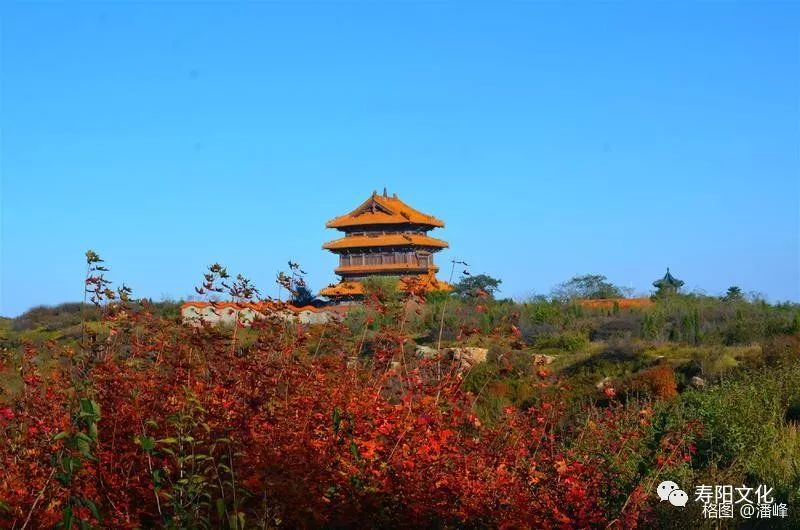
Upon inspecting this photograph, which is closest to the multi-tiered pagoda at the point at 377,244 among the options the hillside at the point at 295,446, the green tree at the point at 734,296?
the green tree at the point at 734,296

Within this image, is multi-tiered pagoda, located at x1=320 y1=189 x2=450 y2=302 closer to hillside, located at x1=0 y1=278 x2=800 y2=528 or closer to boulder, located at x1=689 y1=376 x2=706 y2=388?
boulder, located at x1=689 y1=376 x2=706 y2=388

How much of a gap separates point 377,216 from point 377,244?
179 centimetres

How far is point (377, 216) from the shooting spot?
49812mm

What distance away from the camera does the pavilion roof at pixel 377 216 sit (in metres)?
49.5

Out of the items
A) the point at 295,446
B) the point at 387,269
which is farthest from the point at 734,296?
the point at 295,446

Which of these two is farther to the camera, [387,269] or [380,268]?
[387,269]

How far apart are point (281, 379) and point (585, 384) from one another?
16306mm

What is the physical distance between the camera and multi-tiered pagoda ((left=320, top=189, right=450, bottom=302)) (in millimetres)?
48188

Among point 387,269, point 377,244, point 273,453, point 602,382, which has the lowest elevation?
point 273,453

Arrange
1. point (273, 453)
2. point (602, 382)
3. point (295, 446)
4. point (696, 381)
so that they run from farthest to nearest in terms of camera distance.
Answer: point (602, 382)
point (696, 381)
point (295, 446)
point (273, 453)

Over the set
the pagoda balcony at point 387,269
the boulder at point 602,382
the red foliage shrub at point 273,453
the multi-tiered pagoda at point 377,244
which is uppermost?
the multi-tiered pagoda at point 377,244

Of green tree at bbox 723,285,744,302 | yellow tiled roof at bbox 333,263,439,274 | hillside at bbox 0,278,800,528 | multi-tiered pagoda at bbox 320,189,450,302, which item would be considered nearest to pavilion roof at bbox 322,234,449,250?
multi-tiered pagoda at bbox 320,189,450,302

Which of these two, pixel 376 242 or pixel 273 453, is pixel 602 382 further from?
pixel 376 242

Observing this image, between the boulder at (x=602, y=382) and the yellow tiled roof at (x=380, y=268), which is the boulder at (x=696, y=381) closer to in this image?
the boulder at (x=602, y=382)
